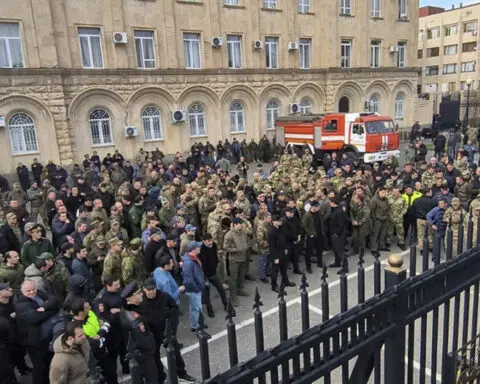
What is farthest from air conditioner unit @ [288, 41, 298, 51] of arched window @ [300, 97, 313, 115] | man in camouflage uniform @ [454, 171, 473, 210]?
man in camouflage uniform @ [454, 171, 473, 210]

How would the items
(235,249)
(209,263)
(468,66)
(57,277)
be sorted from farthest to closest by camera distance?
(468,66) → (235,249) → (209,263) → (57,277)

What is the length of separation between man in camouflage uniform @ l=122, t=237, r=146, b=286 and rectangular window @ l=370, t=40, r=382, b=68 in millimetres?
29562

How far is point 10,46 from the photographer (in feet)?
63.1

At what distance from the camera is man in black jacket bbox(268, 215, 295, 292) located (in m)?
7.96

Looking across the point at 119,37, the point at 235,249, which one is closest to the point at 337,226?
the point at 235,249

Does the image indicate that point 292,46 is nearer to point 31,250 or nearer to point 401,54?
point 401,54

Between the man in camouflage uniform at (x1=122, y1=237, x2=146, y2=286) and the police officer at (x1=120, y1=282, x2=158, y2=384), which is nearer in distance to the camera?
the police officer at (x1=120, y1=282, x2=158, y2=384)

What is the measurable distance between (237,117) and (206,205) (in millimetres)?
17100

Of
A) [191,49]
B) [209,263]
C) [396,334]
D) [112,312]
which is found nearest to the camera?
[396,334]

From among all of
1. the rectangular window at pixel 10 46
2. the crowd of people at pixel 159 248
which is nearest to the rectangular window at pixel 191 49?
the rectangular window at pixel 10 46

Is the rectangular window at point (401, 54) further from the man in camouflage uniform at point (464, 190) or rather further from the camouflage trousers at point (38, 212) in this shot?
the camouflage trousers at point (38, 212)

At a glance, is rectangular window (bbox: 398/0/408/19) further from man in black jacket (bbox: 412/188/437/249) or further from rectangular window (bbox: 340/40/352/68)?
man in black jacket (bbox: 412/188/437/249)

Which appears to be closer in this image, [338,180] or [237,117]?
[338,180]

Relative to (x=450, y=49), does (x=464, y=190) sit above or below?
below
